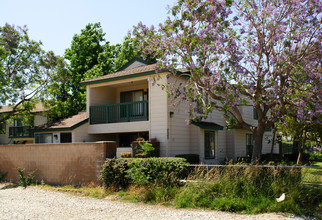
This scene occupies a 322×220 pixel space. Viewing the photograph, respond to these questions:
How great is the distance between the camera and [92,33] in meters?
34.1

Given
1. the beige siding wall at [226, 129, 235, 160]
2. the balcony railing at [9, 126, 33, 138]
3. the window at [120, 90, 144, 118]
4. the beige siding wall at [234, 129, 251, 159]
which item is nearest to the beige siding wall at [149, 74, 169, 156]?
the window at [120, 90, 144, 118]

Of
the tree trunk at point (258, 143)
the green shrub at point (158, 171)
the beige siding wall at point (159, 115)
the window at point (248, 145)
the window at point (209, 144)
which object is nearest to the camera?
the green shrub at point (158, 171)

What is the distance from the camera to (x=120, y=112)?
18.7 meters

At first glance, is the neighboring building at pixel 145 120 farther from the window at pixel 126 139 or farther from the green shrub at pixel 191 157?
the green shrub at pixel 191 157

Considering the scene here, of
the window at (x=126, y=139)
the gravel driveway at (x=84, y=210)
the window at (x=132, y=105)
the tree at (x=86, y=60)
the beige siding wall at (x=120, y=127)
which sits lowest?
the gravel driveway at (x=84, y=210)

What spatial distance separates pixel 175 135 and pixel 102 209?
8.33m

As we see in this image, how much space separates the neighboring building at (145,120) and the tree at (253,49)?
3475 mm

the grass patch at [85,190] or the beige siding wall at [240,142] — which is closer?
the grass patch at [85,190]

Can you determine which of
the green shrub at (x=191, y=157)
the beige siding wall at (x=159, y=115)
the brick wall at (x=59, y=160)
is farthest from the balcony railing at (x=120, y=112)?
the brick wall at (x=59, y=160)

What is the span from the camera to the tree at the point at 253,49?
11266 mm

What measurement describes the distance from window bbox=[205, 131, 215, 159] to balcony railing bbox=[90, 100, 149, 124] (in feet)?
→ 13.3

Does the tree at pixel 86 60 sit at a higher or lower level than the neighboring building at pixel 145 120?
higher

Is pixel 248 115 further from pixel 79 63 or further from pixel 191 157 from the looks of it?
pixel 79 63

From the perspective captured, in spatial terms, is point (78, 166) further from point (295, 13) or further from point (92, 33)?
point (92, 33)
